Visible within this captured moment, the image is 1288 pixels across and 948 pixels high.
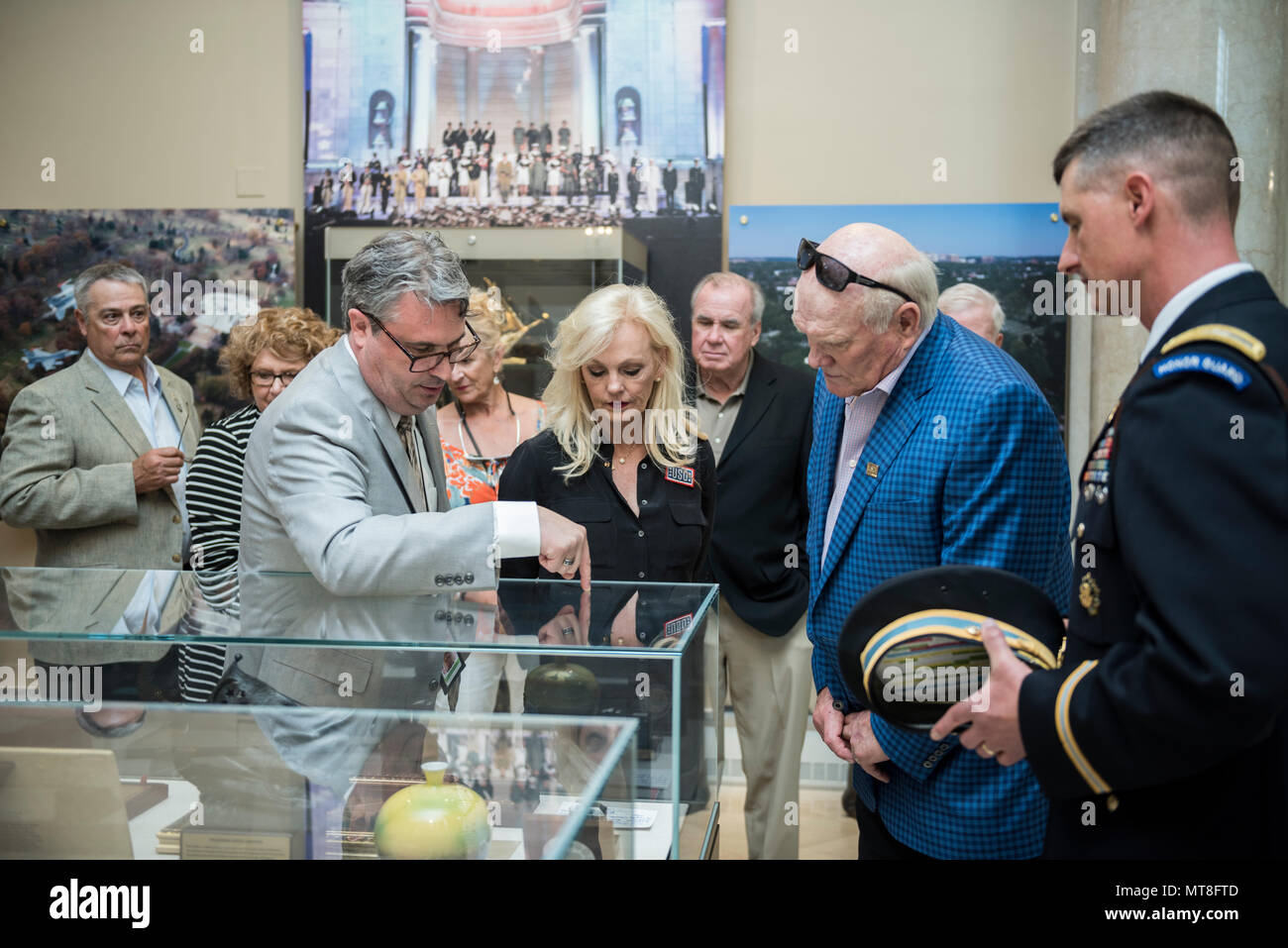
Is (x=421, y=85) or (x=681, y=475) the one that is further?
(x=421, y=85)

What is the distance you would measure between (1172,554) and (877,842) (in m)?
1.33

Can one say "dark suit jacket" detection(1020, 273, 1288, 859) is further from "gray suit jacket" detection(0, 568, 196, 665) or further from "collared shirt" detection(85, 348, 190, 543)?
"collared shirt" detection(85, 348, 190, 543)

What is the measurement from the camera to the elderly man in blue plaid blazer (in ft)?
7.27

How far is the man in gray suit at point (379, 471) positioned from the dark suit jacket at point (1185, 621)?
1.04 meters

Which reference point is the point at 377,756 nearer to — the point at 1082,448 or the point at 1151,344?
the point at 1151,344

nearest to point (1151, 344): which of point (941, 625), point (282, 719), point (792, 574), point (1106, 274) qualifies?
point (1106, 274)

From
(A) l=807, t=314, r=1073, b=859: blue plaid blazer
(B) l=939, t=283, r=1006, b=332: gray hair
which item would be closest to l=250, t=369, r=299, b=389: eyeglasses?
(A) l=807, t=314, r=1073, b=859: blue plaid blazer

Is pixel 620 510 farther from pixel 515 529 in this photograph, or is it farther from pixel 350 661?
pixel 350 661

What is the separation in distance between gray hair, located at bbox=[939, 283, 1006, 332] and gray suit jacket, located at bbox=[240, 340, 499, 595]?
3183mm

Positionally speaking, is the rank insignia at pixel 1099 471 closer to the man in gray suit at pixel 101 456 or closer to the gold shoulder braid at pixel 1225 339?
the gold shoulder braid at pixel 1225 339

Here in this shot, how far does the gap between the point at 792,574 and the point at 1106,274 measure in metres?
2.77

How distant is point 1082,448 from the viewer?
5879 millimetres

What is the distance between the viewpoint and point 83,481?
4211 mm

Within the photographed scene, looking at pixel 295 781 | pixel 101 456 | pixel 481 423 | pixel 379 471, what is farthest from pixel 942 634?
pixel 101 456
